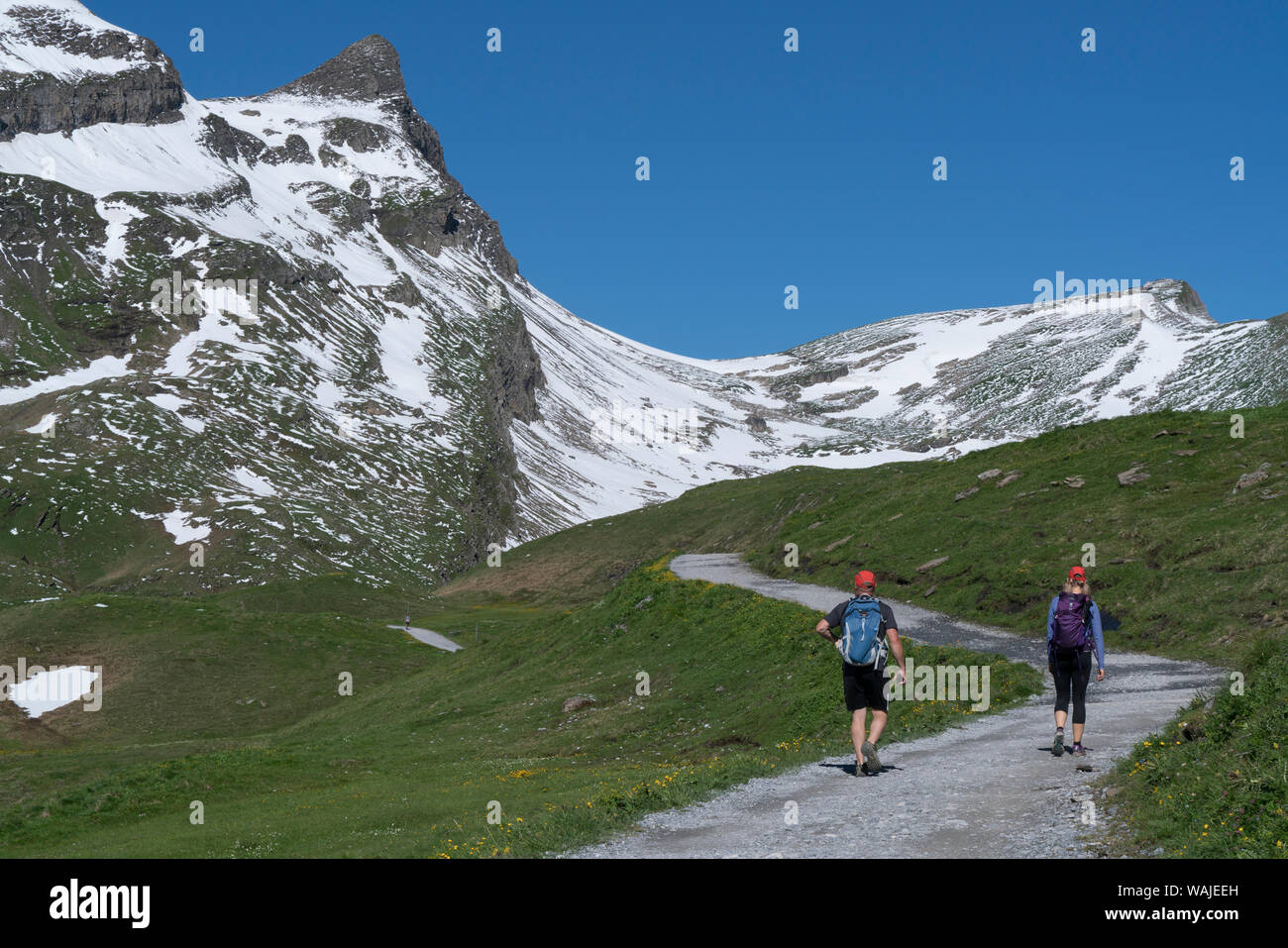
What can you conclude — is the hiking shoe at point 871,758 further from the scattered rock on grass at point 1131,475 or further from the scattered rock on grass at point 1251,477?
the scattered rock on grass at point 1131,475

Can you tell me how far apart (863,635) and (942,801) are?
349cm

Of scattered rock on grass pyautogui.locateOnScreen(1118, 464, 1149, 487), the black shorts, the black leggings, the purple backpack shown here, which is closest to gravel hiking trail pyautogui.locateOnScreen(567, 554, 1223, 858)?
the black leggings

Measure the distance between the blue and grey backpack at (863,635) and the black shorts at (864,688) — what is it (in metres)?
0.26

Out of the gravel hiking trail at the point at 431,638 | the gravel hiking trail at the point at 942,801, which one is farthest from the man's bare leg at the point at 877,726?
the gravel hiking trail at the point at 431,638

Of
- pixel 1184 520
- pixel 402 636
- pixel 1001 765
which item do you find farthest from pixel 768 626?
pixel 402 636

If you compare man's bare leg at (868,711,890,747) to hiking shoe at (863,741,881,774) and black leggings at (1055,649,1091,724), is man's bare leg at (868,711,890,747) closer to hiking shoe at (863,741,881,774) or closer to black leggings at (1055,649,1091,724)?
hiking shoe at (863,741,881,774)

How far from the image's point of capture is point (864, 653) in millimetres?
19000

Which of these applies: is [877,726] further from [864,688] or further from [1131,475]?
[1131,475]

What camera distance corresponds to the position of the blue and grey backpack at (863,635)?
747 inches

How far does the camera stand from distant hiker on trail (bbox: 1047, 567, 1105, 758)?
19203 mm

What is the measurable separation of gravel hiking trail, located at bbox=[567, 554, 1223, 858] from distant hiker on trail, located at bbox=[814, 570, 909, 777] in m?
0.66
